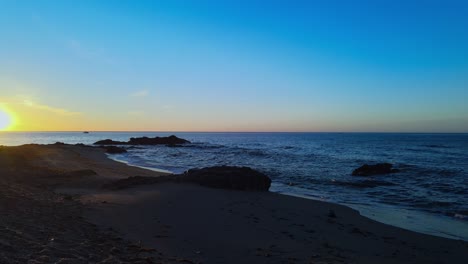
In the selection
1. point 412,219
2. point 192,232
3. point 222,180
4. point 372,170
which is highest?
point 222,180

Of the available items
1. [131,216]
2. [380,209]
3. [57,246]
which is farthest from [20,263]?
[380,209]

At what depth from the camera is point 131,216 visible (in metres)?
10.3

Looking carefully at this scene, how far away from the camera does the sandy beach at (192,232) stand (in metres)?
6.70

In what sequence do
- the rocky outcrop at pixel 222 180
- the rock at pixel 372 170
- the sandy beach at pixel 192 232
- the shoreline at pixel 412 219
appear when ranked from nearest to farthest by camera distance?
1. the sandy beach at pixel 192 232
2. the shoreline at pixel 412 219
3. the rocky outcrop at pixel 222 180
4. the rock at pixel 372 170

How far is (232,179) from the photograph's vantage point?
55.5 feet

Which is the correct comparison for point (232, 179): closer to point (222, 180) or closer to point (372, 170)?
point (222, 180)

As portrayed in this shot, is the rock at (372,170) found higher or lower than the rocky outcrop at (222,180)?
lower

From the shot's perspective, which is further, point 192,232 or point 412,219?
point 412,219

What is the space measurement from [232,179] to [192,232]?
26.3ft

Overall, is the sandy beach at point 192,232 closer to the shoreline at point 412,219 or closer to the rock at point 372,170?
the shoreline at point 412,219

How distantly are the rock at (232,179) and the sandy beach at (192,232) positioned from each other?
7.09 ft

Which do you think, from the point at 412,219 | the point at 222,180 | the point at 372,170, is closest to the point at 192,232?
the point at 222,180

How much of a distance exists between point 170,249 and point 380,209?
10.9 m

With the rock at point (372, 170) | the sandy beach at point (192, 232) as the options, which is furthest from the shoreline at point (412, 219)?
the rock at point (372, 170)
